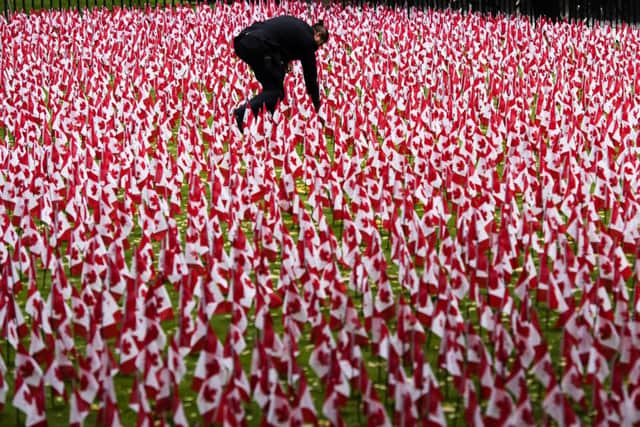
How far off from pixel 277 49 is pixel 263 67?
0.82 ft

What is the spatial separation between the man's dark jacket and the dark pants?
2.6 inches

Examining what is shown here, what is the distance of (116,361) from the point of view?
6.22m

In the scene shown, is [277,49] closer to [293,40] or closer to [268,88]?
[293,40]

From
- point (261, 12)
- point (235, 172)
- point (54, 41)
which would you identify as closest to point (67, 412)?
point (235, 172)

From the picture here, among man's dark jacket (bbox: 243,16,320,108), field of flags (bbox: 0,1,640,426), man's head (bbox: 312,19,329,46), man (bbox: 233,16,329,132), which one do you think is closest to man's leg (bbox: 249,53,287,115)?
man (bbox: 233,16,329,132)

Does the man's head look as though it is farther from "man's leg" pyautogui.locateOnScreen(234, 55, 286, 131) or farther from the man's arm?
"man's leg" pyautogui.locateOnScreen(234, 55, 286, 131)

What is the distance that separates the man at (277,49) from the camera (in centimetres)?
1147

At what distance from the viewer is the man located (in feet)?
37.6

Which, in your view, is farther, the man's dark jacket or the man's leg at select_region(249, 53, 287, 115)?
the man's leg at select_region(249, 53, 287, 115)

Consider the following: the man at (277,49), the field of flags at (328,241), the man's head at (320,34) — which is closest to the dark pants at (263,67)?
the man at (277,49)

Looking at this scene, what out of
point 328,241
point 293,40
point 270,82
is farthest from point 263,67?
point 328,241

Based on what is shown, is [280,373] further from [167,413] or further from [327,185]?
[327,185]

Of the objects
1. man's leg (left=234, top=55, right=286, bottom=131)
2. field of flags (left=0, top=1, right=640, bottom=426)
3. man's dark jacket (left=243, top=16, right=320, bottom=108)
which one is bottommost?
field of flags (left=0, top=1, right=640, bottom=426)

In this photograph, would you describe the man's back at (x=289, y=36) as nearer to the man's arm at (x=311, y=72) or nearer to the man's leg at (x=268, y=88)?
the man's arm at (x=311, y=72)
